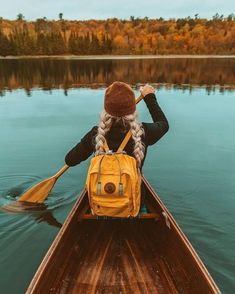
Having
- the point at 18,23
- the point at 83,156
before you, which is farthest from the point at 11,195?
the point at 18,23

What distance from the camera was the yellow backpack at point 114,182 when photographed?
12.9ft

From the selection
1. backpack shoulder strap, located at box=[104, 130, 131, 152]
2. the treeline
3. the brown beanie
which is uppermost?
the brown beanie

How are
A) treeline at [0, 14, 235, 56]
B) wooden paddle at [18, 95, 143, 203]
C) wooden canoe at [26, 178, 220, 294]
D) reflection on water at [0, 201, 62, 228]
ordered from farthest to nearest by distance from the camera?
1. treeline at [0, 14, 235, 56]
2. wooden paddle at [18, 95, 143, 203]
3. reflection on water at [0, 201, 62, 228]
4. wooden canoe at [26, 178, 220, 294]

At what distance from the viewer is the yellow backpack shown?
3.94 m

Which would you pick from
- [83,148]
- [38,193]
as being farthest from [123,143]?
[38,193]

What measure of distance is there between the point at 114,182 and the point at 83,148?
2.61 ft

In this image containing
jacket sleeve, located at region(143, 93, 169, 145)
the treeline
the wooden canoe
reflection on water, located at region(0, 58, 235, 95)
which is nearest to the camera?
the wooden canoe

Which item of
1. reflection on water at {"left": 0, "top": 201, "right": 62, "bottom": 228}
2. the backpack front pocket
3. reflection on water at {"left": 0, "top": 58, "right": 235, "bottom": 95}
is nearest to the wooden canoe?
the backpack front pocket

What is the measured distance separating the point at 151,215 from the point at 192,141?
7.25 m

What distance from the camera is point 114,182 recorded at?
3.92 m

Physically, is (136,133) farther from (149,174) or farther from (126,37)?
(126,37)

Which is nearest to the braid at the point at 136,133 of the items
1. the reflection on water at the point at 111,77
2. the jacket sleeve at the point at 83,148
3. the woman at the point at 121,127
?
the woman at the point at 121,127

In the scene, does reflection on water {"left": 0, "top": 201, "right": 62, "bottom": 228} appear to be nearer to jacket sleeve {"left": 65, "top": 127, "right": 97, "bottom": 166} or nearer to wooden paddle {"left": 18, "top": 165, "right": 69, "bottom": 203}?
wooden paddle {"left": 18, "top": 165, "right": 69, "bottom": 203}

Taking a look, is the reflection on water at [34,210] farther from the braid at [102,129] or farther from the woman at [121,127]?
the braid at [102,129]
